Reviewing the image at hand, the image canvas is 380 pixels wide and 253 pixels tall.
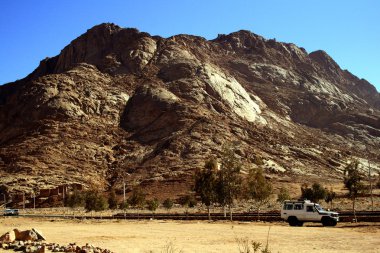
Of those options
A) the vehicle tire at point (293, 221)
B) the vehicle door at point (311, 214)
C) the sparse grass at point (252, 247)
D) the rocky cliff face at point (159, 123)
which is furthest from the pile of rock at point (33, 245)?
the rocky cliff face at point (159, 123)

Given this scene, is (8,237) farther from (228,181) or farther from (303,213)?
(228,181)

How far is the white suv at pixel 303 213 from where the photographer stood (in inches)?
1439

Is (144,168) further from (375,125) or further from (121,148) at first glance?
(375,125)

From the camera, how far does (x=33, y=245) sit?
19.8 meters

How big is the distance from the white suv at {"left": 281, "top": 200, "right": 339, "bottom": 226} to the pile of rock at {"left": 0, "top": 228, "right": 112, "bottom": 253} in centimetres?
2138

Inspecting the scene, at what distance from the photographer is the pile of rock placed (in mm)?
17703

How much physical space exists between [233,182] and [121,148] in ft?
238

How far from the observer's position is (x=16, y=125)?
13975 cm

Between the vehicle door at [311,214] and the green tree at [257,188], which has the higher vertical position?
the green tree at [257,188]

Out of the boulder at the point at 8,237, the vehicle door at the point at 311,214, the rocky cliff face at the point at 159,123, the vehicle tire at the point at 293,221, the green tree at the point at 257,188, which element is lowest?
the vehicle tire at the point at 293,221

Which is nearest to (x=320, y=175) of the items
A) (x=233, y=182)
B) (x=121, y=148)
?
(x=121, y=148)

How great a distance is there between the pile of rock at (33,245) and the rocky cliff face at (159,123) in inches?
2971

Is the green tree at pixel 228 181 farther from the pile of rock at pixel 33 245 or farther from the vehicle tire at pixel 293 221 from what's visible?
the pile of rock at pixel 33 245

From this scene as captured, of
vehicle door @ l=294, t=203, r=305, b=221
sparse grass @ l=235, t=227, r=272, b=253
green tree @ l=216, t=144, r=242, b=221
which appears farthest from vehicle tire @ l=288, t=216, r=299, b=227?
green tree @ l=216, t=144, r=242, b=221
